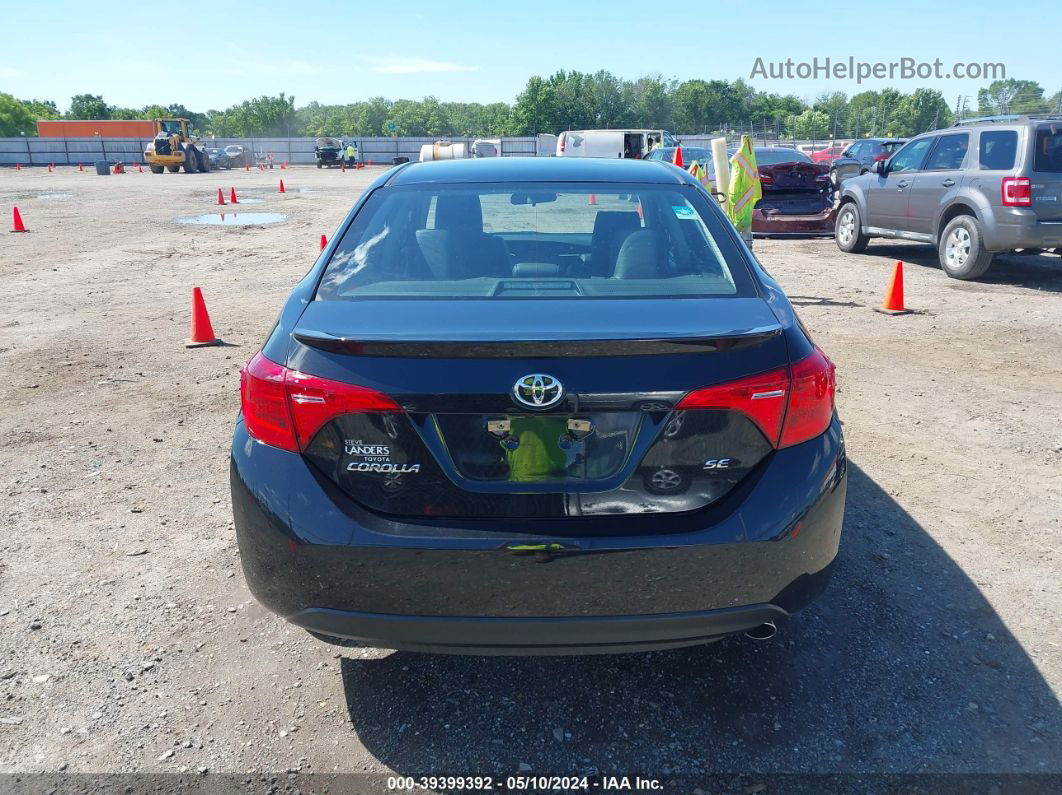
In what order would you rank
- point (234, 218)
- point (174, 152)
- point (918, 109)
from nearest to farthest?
point (234, 218), point (174, 152), point (918, 109)

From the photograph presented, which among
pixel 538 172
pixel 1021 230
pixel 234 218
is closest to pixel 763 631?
pixel 538 172

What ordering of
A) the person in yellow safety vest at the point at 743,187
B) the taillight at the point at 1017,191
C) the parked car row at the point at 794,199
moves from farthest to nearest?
1. the parked car row at the point at 794,199
2. the taillight at the point at 1017,191
3. the person in yellow safety vest at the point at 743,187

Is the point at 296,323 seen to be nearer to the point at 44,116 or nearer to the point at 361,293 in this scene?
the point at 361,293

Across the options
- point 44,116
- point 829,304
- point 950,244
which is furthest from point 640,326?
point 44,116

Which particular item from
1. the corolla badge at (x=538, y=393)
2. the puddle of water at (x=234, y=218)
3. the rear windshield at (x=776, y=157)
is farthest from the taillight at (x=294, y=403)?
the puddle of water at (x=234, y=218)

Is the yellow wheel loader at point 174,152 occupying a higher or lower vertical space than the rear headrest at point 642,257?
higher

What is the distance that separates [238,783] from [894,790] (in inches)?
77.9

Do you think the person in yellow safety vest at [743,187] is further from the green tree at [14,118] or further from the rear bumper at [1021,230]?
the green tree at [14,118]

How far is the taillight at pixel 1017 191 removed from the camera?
396 inches

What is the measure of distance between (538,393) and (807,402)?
0.82m

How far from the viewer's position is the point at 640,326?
2.37 m

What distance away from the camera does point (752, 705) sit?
2.87 meters

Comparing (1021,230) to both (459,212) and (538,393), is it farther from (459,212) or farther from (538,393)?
(538,393)

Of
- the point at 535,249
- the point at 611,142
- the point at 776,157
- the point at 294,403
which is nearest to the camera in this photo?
the point at 294,403
